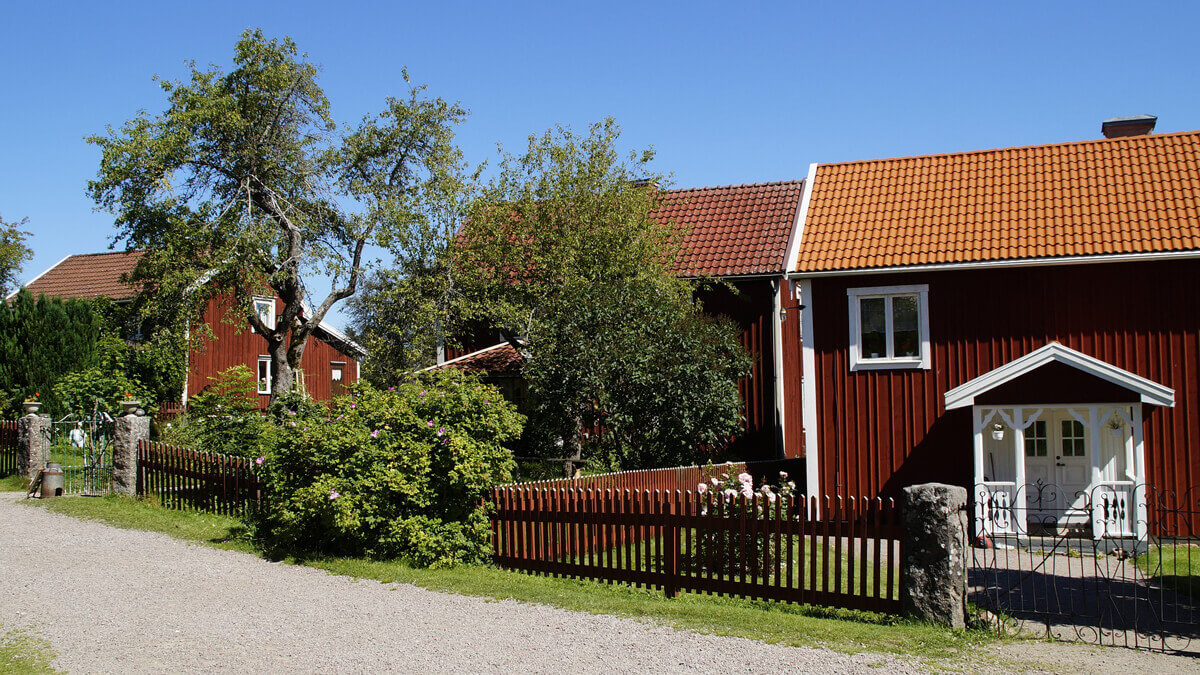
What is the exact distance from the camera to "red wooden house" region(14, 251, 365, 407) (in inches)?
1325

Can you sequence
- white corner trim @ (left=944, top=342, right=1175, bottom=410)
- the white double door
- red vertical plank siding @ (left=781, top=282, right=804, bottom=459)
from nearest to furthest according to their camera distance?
white corner trim @ (left=944, top=342, right=1175, bottom=410), the white double door, red vertical plank siding @ (left=781, top=282, right=804, bottom=459)

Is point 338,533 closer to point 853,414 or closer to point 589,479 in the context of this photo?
point 589,479

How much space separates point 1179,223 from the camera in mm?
15648

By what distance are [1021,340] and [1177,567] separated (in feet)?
14.4

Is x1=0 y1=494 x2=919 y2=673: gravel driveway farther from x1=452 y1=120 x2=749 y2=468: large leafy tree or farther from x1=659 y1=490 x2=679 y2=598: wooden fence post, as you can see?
x1=452 y1=120 x2=749 y2=468: large leafy tree

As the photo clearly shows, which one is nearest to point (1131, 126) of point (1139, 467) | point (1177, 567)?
point (1139, 467)

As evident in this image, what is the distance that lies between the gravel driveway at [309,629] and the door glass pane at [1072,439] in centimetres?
1032

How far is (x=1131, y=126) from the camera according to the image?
787 inches

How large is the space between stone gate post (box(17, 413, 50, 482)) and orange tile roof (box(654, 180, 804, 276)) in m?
13.1

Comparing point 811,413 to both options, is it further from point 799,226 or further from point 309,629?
point 309,629

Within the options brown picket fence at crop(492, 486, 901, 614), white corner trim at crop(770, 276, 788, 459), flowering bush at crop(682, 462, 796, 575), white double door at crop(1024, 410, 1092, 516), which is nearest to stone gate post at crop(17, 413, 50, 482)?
brown picket fence at crop(492, 486, 901, 614)

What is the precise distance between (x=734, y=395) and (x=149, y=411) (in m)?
14.3

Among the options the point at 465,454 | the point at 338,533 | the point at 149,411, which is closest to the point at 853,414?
the point at 465,454

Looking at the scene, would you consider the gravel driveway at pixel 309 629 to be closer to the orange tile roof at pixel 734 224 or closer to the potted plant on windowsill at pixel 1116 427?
the potted plant on windowsill at pixel 1116 427
